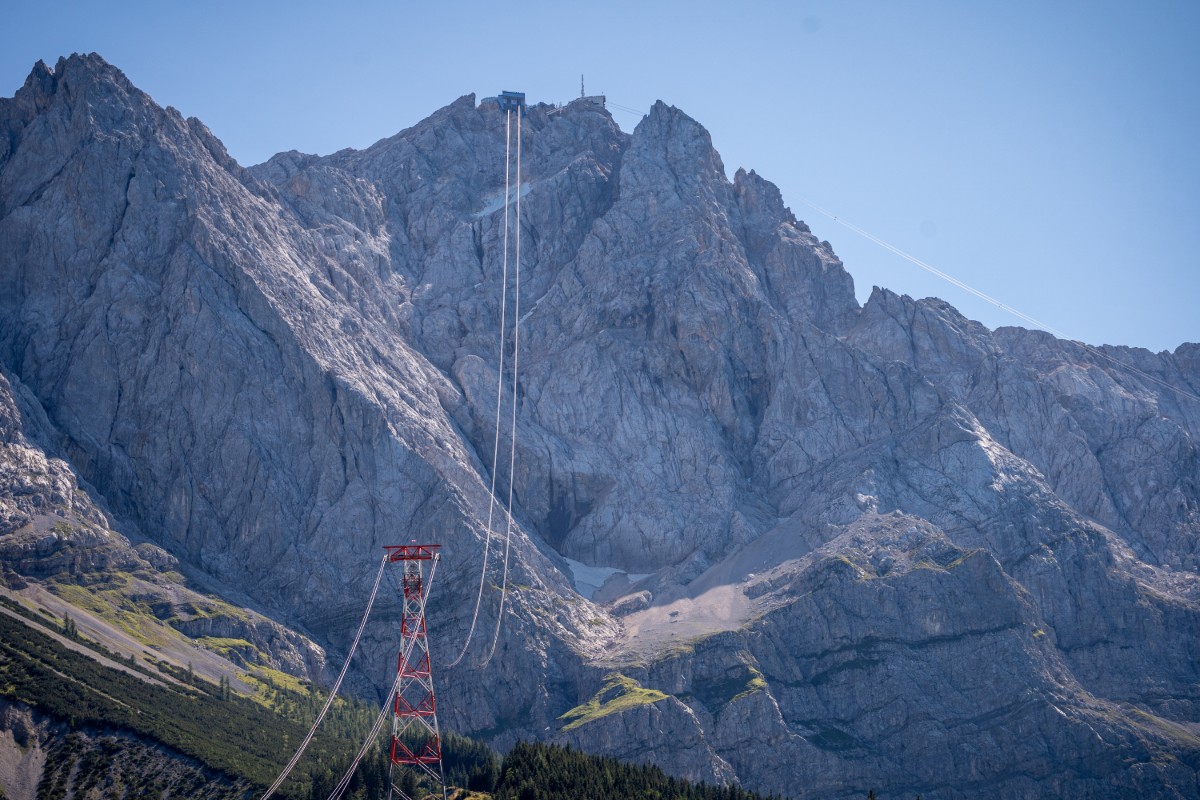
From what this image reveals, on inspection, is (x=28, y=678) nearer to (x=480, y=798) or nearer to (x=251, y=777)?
(x=251, y=777)

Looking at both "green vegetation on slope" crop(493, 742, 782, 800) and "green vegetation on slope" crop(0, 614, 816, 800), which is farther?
"green vegetation on slope" crop(0, 614, 816, 800)

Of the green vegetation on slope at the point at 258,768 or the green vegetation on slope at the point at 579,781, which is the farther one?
the green vegetation on slope at the point at 258,768

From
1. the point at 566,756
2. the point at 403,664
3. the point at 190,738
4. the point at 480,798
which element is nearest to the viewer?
the point at 403,664

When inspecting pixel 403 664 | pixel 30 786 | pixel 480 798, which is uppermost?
pixel 403 664

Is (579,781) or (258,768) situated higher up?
(579,781)

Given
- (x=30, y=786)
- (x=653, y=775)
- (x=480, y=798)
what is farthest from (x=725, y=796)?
(x=30, y=786)

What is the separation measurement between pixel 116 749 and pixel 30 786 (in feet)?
39.8

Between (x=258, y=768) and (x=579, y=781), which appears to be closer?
(x=579, y=781)

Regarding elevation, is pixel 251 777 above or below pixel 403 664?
below

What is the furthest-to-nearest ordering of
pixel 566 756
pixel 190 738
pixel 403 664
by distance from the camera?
pixel 190 738 < pixel 566 756 < pixel 403 664

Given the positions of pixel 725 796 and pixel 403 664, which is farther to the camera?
pixel 725 796

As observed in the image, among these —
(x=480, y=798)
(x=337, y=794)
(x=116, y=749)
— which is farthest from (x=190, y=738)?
(x=480, y=798)

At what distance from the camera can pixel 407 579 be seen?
541 ft

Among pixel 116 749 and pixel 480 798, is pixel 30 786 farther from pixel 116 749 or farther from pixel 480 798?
pixel 480 798
